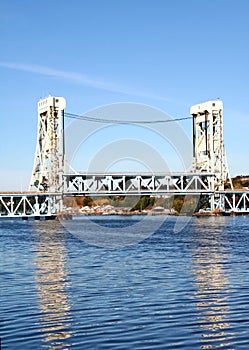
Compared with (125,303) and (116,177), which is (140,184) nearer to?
(116,177)

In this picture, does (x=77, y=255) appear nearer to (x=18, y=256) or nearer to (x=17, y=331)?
(x=18, y=256)

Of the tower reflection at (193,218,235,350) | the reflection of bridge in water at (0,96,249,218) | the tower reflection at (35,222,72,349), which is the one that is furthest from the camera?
the reflection of bridge in water at (0,96,249,218)

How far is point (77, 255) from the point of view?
3500 cm

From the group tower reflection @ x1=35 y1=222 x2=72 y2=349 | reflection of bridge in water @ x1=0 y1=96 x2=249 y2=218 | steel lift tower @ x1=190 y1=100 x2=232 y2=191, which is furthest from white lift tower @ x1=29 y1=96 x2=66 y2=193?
tower reflection @ x1=35 y1=222 x2=72 y2=349

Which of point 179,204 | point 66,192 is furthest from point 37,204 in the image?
point 179,204

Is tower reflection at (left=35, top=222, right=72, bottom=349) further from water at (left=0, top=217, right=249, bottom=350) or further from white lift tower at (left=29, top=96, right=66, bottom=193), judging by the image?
white lift tower at (left=29, top=96, right=66, bottom=193)

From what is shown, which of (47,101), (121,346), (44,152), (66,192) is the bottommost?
(121,346)

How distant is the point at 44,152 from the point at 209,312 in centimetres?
8791

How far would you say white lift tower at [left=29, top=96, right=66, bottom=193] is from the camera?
100062 millimetres

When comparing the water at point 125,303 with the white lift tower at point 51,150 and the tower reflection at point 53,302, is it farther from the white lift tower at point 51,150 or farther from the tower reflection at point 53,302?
the white lift tower at point 51,150

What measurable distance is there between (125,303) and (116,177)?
86.4 meters

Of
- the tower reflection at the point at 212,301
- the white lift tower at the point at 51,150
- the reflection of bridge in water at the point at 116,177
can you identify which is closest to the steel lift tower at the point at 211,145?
the reflection of bridge in water at the point at 116,177

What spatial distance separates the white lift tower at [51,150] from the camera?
100 meters

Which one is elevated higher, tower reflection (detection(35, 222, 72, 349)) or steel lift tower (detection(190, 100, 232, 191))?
steel lift tower (detection(190, 100, 232, 191))
